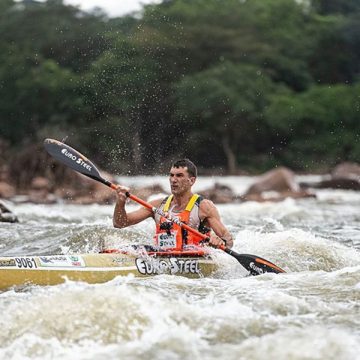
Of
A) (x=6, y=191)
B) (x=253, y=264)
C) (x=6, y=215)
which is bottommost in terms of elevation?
(x=6, y=191)

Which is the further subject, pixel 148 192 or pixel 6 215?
pixel 148 192

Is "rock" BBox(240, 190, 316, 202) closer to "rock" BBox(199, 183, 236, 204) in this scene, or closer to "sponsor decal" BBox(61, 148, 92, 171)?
"rock" BBox(199, 183, 236, 204)

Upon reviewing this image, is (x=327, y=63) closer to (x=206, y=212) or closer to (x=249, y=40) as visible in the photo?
(x=249, y=40)

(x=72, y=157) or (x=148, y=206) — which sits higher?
(x=72, y=157)

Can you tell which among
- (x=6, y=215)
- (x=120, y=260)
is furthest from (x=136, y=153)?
(x=120, y=260)

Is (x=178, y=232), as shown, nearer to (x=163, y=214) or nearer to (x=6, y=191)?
(x=163, y=214)

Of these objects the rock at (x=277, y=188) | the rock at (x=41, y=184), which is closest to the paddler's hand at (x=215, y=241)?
the rock at (x=277, y=188)

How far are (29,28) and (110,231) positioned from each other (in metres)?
41.5

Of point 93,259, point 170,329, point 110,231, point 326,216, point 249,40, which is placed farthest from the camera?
point 249,40

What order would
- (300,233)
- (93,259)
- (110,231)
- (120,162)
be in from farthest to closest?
(120,162), (110,231), (300,233), (93,259)

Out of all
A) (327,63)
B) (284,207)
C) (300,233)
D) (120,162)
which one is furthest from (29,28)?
(300,233)

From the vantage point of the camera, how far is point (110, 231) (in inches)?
425

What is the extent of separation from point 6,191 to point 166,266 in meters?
16.9

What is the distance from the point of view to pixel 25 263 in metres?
6.93
